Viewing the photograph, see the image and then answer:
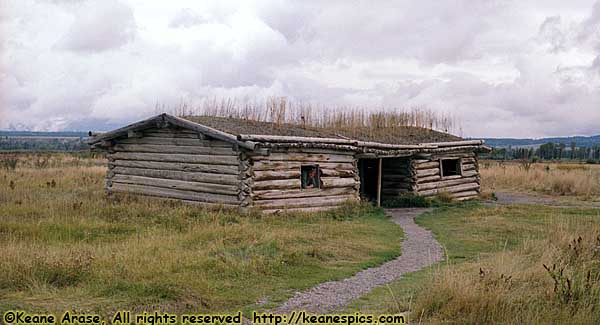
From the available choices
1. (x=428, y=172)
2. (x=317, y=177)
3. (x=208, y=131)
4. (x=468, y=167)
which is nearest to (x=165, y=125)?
(x=208, y=131)

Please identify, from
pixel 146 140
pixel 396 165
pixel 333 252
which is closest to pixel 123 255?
pixel 333 252

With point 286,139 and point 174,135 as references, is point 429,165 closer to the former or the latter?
point 286,139

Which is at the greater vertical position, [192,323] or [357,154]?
[357,154]

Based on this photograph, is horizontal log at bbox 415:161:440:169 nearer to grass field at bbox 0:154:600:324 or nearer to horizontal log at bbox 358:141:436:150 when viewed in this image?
horizontal log at bbox 358:141:436:150

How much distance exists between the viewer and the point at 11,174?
28984 mm

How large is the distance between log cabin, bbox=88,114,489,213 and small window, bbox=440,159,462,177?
6.84 feet

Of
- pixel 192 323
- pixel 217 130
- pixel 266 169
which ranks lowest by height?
pixel 192 323

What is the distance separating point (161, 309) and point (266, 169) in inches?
405

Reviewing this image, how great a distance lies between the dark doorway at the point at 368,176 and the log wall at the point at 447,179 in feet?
6.61

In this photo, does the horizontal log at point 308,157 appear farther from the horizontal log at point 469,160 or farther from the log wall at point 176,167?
the horizontal log at point 469,160

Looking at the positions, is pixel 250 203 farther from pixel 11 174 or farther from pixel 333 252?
pixel 11 174

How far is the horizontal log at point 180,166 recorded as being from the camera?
1755 centimetres

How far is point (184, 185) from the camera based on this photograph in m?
18.8

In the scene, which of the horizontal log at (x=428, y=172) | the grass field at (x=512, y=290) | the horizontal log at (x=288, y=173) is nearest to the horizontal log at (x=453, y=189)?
the horizontal log at (x=428, y=172)
